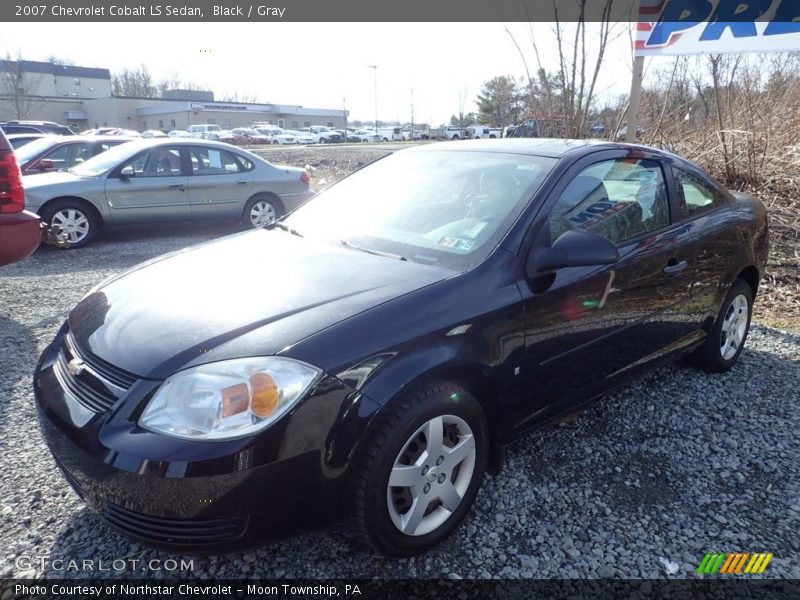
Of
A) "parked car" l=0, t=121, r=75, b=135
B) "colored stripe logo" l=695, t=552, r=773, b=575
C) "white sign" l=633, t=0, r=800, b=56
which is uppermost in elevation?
"white sign" l=633, t=0, r=800, b=56

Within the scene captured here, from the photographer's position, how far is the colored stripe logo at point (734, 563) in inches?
88.4

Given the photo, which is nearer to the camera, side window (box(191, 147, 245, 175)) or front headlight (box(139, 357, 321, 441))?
front headlight (box(139, 357, 321, 441))

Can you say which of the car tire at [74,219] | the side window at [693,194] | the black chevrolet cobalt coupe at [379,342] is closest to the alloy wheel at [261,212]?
the car tire at [74,219]

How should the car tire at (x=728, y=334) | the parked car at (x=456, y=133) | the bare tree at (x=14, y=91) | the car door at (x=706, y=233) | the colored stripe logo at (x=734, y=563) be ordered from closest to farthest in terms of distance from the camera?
the colored stripe logo at (x=734, y=563), the car door at (x=706, y=233), the car tire at (x=728, y=334), the bare tree at (x=14, y=91), the parked car at (x=456, y=133)

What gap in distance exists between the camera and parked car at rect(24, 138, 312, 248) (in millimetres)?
7379

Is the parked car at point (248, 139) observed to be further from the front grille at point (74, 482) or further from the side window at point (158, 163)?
the front grille at point (74, 482)

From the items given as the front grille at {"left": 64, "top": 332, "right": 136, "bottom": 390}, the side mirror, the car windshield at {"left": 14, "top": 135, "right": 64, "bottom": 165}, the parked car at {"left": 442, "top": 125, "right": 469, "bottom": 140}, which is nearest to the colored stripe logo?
the side mirror

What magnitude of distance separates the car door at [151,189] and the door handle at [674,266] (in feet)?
22.8

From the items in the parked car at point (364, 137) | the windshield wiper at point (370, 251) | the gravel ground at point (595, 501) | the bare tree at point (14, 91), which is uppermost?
the bare tree at point (14, 91)

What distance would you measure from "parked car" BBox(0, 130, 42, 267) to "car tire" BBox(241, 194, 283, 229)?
4.48 metres

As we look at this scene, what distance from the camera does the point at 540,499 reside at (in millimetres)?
2607

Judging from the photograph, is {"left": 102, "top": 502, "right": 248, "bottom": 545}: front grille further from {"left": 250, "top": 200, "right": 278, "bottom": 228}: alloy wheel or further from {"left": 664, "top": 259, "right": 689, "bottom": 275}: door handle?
{"left": 250, "top": 200, "right": 278, "bottom": 228}: alloy wheel

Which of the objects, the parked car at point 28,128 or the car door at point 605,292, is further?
the parked car at point 28,128

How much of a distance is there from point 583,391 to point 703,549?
2.77 feet
